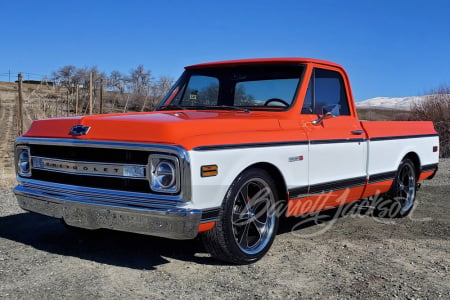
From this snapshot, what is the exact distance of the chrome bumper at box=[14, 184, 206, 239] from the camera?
3467mm

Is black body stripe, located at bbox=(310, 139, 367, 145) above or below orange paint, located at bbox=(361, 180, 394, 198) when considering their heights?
above

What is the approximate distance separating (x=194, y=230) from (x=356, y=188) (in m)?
2.50

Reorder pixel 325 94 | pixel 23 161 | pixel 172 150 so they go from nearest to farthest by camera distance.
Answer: pixel 172 150, pixel 23 161, pixel 325 94

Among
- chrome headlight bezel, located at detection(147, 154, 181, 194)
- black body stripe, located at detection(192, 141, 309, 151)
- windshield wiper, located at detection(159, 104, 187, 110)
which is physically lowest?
chrome headlight bezel, located at detection(147, 154, 181, 194)

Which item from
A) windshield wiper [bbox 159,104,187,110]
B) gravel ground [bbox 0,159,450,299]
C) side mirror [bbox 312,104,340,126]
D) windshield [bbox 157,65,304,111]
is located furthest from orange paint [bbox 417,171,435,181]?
windshield wiper [bbox 159,104,187,110]

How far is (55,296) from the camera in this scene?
3.30 m

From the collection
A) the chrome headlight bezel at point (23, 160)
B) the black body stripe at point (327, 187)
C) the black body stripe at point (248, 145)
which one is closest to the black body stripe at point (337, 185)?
the black body stripe at point (327, 187)

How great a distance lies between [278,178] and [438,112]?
49.3ft

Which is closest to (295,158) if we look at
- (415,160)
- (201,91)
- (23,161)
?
(201,91)

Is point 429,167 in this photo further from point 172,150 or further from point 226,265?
point 172,150

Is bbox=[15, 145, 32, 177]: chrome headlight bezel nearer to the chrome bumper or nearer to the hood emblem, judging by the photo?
the chrome bumper

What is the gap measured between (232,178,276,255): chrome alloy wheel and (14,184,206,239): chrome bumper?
1.88 ft

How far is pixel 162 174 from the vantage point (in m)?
3.55

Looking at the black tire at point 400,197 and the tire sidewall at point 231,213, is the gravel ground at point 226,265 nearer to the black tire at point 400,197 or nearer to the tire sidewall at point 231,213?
the tire sidewall at point 231,213
